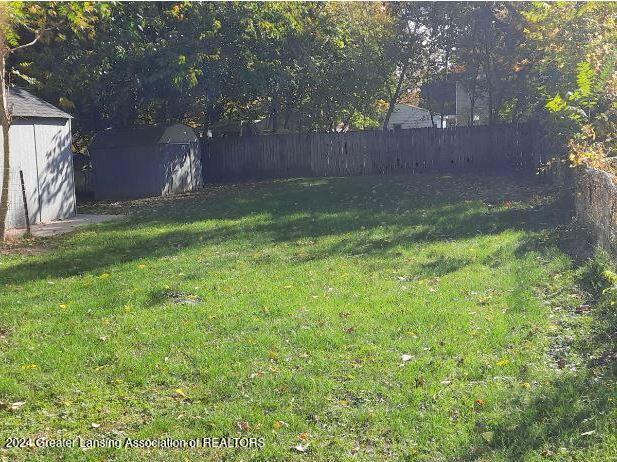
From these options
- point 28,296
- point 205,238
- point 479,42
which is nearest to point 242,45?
point 479,42

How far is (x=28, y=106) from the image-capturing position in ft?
52.6

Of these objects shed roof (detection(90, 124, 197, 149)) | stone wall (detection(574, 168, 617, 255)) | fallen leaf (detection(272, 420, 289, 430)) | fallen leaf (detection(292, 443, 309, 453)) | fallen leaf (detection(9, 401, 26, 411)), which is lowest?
fallen leaf (detection(292, 443, 309, 453))

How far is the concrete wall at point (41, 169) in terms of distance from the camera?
15305mm

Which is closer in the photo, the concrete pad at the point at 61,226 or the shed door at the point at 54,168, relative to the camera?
the concrete pad at the point at 61,226

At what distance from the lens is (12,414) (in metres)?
5.06

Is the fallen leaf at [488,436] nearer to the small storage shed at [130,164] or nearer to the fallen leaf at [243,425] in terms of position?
the fallen leaf at [243,425]

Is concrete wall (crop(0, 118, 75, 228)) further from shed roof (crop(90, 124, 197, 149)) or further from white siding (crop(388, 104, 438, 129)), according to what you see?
white siding (crop(388, 104, 438, 129))

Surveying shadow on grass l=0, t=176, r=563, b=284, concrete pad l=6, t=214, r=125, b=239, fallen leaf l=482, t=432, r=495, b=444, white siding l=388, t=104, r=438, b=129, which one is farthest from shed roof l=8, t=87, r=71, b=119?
white siding l=388, t=104, r=438, b=129

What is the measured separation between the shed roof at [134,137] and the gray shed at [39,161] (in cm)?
442

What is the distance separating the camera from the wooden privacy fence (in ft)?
86.3

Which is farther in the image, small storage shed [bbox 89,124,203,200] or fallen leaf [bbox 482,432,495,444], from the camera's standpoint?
small storage shed [bbox 89,124,203,200]

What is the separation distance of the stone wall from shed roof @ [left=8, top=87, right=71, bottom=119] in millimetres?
10759

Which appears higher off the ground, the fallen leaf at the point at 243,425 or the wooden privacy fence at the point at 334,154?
the wooden privacy fence at the point at 334,154

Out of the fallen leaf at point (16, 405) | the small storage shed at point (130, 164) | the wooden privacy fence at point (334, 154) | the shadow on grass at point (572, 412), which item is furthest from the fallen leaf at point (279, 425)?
the wooden privacy fence at point (334, 154)
